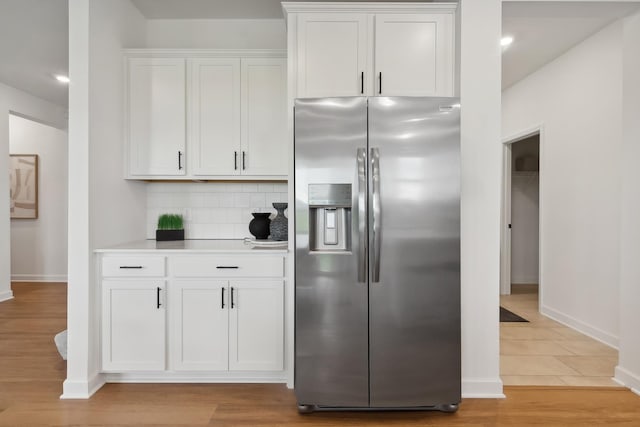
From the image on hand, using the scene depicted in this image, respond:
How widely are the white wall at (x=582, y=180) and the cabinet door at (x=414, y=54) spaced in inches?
76.0

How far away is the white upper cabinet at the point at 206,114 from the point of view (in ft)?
9.53

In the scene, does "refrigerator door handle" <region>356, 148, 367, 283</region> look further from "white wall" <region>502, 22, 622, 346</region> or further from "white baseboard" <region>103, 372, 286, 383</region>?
"white wall" <region>502, 22, 622, 346</region>

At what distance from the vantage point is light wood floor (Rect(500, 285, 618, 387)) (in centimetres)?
264

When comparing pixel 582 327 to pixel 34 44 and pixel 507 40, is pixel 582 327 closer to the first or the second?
pixel 507 40

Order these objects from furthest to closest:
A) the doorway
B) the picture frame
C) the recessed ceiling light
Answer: the picture frame → the doorway → the recessed ceiling light

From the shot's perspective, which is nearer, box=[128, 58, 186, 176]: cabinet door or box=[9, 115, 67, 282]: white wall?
box=[128, 58, 186, 176]: cabinet door

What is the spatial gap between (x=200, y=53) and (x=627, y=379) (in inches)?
150

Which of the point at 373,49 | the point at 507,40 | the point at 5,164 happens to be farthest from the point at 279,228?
the point at 5,164

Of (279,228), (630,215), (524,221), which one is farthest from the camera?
(524,221)

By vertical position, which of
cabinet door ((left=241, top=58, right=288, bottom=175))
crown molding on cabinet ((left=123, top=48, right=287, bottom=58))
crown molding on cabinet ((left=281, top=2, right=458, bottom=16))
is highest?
crown molding on cabinet ((left=281, top=2, right=458, bottom=16))

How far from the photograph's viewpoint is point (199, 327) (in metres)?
2.53

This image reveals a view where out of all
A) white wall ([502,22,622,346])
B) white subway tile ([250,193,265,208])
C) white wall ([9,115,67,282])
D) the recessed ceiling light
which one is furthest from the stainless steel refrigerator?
white wall ([9,115,67,282])

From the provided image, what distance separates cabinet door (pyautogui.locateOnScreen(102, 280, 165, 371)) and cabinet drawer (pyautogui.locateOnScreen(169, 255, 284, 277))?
0.17 meters

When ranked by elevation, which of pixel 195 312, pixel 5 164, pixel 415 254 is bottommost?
pixel 195 312
